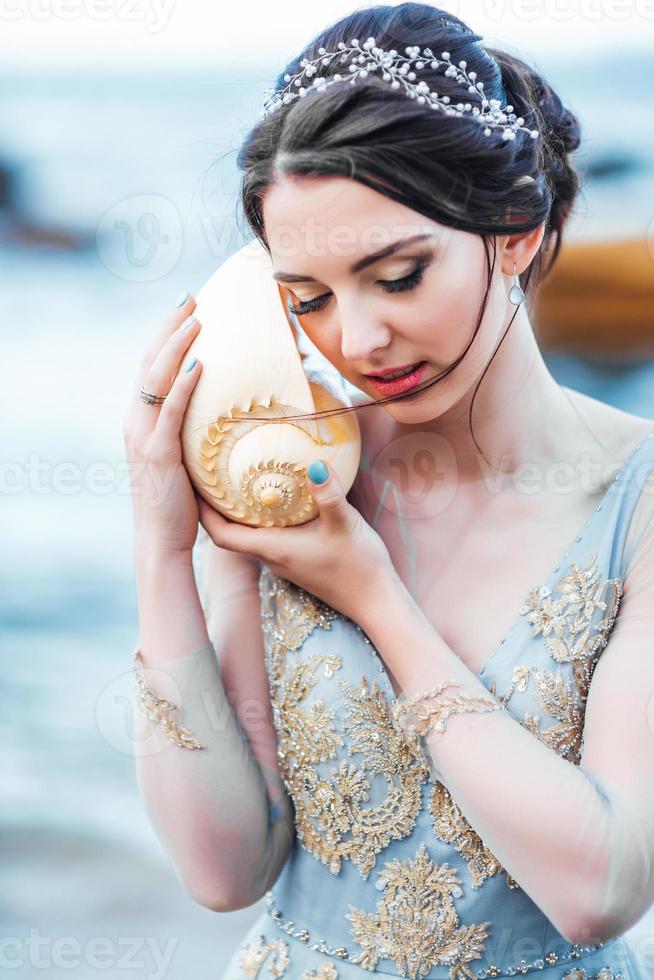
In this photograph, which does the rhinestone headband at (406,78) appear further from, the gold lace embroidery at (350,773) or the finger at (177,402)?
the gold lace embroidery at (350,773)

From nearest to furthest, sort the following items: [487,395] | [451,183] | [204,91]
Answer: [451,183] → [487,395] → [204,91]

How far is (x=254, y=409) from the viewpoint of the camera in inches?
40.1

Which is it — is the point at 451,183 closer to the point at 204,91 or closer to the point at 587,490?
the point at 587,490

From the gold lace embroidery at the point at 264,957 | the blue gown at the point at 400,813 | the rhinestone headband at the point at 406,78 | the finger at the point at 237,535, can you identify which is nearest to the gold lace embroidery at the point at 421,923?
the blue gown at the point at 400,813

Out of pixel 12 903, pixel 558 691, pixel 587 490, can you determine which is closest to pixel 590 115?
pixel 587 490

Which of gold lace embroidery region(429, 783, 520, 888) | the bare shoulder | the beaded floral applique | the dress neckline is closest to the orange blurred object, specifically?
the bare shoulder

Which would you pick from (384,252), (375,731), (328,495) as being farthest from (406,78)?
(375,731)

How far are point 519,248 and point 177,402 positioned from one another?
40cm

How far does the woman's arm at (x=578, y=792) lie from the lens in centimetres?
89

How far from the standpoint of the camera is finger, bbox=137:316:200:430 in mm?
1055

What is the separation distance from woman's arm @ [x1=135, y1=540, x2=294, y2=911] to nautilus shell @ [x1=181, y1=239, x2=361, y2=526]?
15cm

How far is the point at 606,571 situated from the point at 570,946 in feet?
1.38

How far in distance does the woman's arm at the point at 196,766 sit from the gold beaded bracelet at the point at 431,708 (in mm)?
225

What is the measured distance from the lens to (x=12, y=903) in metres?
3.20
